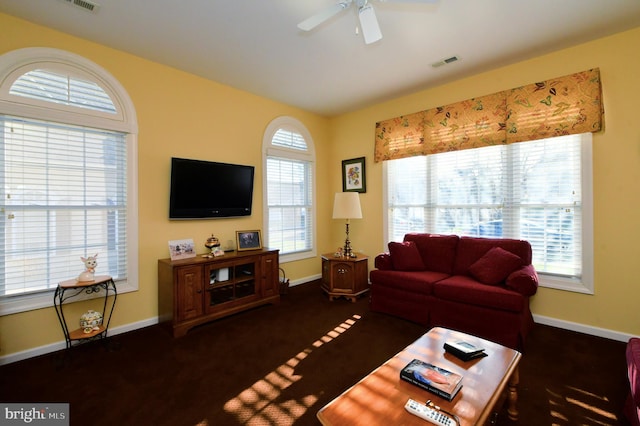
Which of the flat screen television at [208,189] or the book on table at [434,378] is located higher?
the flat screen television at [208,189]

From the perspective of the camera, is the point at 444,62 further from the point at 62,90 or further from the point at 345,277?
the point at 62,90

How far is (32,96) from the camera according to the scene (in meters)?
2.38

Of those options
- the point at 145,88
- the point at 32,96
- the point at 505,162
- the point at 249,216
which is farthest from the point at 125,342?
the point at 505,162

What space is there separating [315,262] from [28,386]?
3469 millimetres

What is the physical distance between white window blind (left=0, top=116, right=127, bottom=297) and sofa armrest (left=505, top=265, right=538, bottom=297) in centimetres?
379

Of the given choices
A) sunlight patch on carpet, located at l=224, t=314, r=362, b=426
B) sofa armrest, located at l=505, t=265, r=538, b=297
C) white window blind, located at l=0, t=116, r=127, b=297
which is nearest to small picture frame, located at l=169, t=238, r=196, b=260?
white window blind, located at l=0, t=116, r=127, b=297

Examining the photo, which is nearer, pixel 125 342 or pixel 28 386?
pixel 28 386

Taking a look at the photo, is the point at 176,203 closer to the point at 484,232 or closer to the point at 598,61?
the point at 484,232

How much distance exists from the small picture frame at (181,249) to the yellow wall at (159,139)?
0.30 feet

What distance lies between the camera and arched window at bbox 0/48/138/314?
2.32 metres

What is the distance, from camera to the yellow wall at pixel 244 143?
254cm

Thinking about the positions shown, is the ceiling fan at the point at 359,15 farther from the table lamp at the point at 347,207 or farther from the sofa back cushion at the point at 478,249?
the sofa back cushion at the point at 478,249

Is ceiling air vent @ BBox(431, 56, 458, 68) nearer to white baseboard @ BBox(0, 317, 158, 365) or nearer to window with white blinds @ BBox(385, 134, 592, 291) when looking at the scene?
window with white blinds @ BBox(385, 134, 592, 291)

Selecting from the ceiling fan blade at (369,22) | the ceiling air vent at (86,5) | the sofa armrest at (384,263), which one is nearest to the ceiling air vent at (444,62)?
the ceiling fan blade at (369,22)
